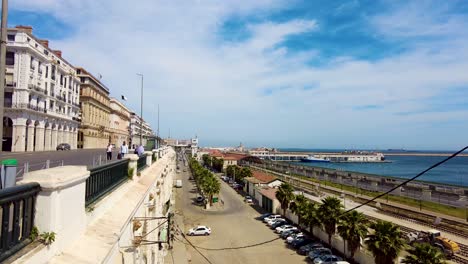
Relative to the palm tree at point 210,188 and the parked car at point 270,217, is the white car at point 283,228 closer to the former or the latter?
the parked car at point 270,217

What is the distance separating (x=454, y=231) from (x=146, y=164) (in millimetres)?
32035

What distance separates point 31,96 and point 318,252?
37253mm

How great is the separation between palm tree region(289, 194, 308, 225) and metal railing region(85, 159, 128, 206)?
29.4 meters

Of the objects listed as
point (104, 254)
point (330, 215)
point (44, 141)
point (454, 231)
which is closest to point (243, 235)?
point (330, 215)

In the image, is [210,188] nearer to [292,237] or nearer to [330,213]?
[292,237]

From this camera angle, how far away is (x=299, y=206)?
3759 centimetres

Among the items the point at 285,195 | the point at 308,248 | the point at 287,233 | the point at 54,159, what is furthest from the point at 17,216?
the point at 285,195

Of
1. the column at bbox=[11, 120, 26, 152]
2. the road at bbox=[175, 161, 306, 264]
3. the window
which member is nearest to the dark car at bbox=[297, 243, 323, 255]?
the road at bbox=[175, 161, 306, 264]

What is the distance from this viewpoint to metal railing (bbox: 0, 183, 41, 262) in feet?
10.5

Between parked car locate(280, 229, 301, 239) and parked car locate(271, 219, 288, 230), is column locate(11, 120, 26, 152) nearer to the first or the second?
parked car locate(271, 219, 288, 230)

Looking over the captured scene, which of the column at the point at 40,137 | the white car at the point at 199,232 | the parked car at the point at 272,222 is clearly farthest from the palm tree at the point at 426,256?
the column at the point at 40,137

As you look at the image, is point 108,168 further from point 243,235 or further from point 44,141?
point 44,141

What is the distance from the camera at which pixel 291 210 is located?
4150 centimetres

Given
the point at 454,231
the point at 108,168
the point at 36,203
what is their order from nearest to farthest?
the point at 36,203, the point at 108,168, the point at 454,231
